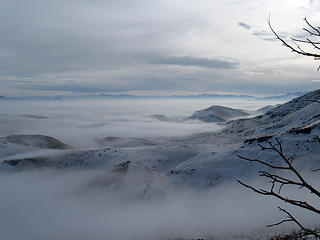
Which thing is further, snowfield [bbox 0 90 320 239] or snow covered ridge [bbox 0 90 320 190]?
snow covered ridge [bbox 0 90 320 190]

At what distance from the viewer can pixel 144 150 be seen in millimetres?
59312

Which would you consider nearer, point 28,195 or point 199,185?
point 199,185

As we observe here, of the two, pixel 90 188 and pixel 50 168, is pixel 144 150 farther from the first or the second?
pixel 50 168

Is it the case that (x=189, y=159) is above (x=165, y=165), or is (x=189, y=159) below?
above

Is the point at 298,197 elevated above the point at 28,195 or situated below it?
above

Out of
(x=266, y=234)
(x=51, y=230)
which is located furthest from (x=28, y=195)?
(x=266, y=234)

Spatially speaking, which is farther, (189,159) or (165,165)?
(165,165)

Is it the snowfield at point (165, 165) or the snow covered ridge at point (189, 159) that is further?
the snow covered ridge at point (189, 159)

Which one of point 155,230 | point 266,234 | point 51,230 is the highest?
point 266,234

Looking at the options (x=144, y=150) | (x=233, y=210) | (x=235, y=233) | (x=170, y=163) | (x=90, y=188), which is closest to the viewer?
(x=235, y=233)

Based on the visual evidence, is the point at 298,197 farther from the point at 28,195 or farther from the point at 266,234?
the point at 28,195

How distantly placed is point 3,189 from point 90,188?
713 inches

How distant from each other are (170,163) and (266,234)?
3024cm

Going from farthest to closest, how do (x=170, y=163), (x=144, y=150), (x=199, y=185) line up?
(x=144, y=150), (x=170, y=163), (x=199, y=185)
